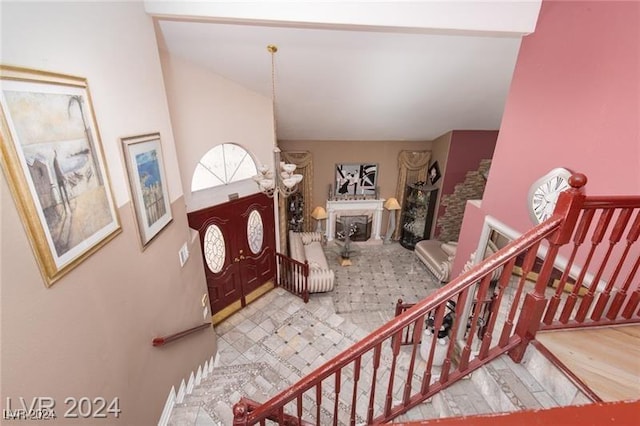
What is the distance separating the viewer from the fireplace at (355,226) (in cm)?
758

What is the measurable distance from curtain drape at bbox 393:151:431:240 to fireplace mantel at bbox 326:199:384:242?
61 cm

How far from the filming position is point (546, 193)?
2.30m

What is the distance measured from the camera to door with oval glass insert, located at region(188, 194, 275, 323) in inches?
159

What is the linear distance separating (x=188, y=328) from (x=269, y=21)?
293cm

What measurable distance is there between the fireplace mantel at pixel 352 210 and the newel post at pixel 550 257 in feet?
19.6

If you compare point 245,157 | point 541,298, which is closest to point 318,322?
point 245,157

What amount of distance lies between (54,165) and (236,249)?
339 centimetres

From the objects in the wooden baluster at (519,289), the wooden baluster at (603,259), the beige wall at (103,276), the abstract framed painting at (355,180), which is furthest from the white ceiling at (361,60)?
the wooden baluster at (519,289)

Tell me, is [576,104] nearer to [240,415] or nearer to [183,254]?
[240,415]

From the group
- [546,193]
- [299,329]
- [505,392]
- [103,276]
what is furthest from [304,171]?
[505,392]

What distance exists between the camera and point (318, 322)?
179 inches

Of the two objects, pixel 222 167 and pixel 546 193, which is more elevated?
pixel 546 193

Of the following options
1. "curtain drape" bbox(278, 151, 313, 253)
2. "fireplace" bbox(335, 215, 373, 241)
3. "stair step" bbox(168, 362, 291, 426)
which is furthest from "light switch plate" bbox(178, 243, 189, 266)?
"fireplace" bbox(335, 215, 373, 241)

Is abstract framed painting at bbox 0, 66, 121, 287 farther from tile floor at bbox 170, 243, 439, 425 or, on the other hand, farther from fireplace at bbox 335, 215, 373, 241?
fireplace at bbox 335, 215, 373, 241
